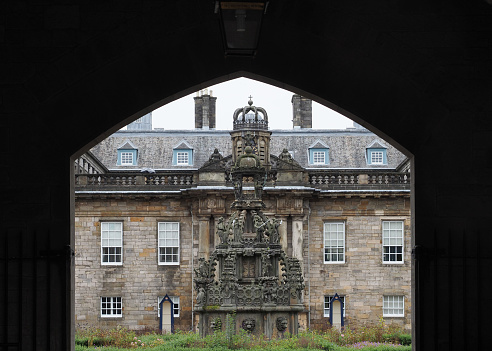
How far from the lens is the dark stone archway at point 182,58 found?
17.3 ft

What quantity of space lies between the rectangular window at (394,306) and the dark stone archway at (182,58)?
24175 mm

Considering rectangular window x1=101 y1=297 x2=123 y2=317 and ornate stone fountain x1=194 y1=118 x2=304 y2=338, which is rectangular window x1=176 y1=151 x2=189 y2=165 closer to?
rectangular window x1=101 y1=297 x2=123 y2=317

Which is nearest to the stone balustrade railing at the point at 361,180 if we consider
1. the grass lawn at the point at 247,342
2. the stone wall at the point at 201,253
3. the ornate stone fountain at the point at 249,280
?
the stone wall at the point at 201,253

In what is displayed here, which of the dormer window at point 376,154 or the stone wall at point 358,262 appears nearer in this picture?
the stone wall at point 358,262

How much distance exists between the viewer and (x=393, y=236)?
95.3 ft

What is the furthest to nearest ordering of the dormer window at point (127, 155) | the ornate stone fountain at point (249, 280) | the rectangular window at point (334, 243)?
the dormer window at point (127, 155), the rectangular window at point (334, 243), the ornate stone fountain at point (249, 280)

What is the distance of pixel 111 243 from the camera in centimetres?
2906

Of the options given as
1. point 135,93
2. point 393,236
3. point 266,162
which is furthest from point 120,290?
point 135,93
